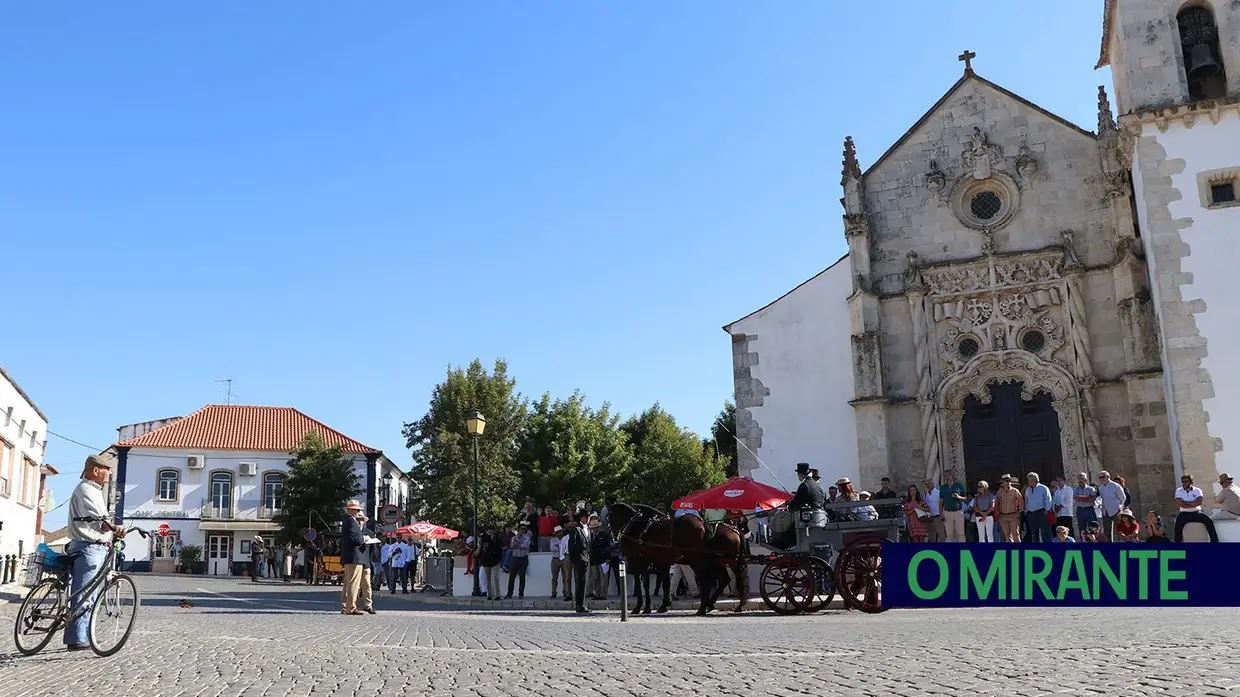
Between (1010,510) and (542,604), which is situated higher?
(1010,510)

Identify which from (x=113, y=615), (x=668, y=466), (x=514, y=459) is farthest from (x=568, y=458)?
(x=113, y=615)

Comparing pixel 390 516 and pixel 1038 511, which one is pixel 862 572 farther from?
pixel 390 516

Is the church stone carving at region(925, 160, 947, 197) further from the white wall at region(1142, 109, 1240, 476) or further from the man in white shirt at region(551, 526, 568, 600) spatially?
the man in white shirt at region(551, 526, 568, 600)

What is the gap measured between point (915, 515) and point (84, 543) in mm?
13941

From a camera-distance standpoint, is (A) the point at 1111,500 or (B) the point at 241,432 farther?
(B) the point at 241,432

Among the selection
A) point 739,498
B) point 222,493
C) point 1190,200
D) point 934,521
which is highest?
point 1190,200

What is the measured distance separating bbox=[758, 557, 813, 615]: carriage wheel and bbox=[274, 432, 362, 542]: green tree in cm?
3315

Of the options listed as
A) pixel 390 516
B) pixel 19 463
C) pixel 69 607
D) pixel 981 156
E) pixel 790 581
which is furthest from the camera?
pixel 19 463

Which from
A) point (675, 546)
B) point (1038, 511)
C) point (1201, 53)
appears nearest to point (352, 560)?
point (675, 546)

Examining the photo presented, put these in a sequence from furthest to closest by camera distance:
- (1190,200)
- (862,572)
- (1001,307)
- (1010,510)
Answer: (1001,307) → (1190,200) → (1010,510) → (862,572)

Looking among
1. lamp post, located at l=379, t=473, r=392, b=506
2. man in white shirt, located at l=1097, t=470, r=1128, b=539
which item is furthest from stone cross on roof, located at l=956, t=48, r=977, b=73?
lamp post, located at l=379, t=473, r=392, b=506

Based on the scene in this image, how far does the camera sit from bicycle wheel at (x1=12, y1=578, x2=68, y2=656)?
341 inches

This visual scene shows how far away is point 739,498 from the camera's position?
62.5 feet

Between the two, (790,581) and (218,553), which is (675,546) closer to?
(790,581)
